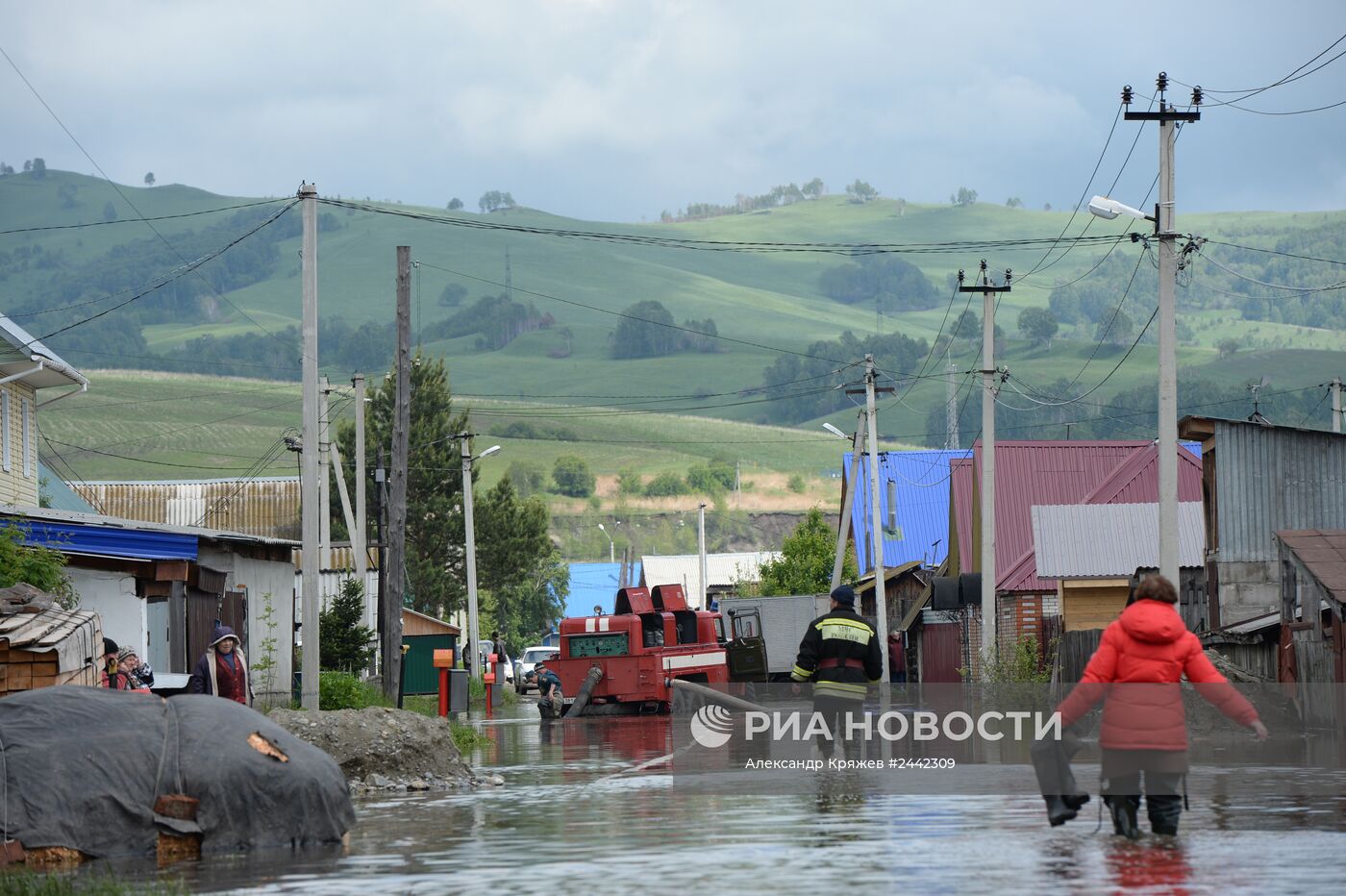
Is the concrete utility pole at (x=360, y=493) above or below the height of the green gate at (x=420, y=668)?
above

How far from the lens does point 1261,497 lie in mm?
33781

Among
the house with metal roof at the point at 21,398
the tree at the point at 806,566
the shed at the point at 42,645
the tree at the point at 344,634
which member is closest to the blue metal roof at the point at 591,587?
the tree at the point at 806,566

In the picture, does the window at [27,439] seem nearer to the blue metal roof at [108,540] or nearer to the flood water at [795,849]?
the blue metal roof at [108,540]

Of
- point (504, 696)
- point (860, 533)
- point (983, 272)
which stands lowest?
point (504, 696)

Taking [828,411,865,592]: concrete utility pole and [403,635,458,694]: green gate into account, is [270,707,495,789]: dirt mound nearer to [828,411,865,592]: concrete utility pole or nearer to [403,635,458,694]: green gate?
[828,411,865,592]: concrete utility pole

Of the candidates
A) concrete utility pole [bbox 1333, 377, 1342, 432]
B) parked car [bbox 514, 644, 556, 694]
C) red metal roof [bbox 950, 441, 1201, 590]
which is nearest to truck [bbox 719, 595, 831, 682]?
red metal roof [bbox 950, 441, 1201, 590]

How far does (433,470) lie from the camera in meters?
72.8

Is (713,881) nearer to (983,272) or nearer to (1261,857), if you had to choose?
(1261,857)

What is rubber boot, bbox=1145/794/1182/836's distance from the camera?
35.6 feet

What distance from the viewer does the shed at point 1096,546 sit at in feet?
127

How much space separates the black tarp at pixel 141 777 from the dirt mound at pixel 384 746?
4328 millimetres

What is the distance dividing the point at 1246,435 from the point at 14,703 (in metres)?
26.1

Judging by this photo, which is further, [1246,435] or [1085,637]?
[1246,435]

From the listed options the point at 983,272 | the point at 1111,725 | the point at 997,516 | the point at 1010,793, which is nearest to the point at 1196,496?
the point at 997,516
